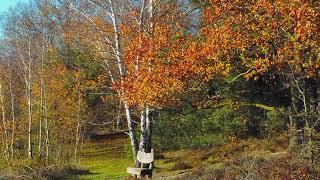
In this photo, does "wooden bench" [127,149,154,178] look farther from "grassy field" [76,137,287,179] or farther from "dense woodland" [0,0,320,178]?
Answer: "dense woodland" [0,0,320,178]

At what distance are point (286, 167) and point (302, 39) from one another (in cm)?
368

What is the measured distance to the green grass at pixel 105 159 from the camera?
2780 centimetres

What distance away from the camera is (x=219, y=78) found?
17.8m

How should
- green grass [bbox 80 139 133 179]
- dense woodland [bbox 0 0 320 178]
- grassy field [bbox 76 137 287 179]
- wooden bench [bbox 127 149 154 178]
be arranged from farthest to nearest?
green grass [bbox 80 139 133 179] < grassy field [bbox 76 137 287 179] < wooden bench [bbox 127 149 154 178] < dense woodland [bbox 0 0 320 178]

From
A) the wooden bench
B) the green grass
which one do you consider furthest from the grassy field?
the wooden bench

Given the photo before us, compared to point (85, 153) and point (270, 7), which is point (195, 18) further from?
point (85, 153)

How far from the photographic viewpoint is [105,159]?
35.1 m

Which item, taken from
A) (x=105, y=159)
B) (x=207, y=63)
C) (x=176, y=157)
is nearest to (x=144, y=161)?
(x=207, y=63)

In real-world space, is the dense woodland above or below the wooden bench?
above

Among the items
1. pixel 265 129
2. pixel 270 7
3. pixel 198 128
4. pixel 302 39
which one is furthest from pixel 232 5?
pixel 198 128

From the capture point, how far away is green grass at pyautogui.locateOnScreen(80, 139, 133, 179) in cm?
2780

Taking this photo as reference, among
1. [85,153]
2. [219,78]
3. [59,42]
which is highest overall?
[59,42]

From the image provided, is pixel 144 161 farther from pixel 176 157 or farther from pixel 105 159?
pixel 105 159

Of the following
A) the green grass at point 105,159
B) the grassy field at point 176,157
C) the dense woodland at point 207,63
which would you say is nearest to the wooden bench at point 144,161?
the grassy field at point 176,157
